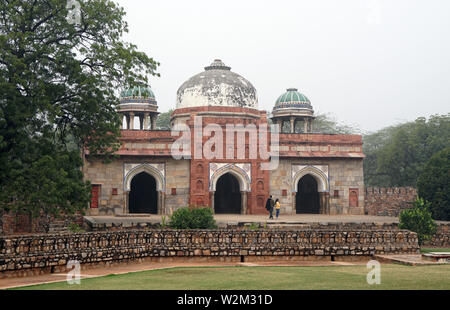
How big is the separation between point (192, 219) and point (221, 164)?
8.13m

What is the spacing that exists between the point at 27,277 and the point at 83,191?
4.18 m

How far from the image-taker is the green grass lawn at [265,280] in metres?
8.54

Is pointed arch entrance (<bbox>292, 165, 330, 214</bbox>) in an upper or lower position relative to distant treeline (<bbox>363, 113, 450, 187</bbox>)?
lower

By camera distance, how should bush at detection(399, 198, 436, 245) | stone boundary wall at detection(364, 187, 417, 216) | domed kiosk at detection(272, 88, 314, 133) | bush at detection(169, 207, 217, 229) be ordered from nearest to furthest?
1. bush at detection(169, 207, 217, 229)
2. bush at detection(399, 198, 436, 245)
3. stone boundary wall at detection(364, 187, 417, 216)
4. domed kiosk at detection(272, 88, 314, 133)

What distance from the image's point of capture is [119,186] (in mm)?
24109

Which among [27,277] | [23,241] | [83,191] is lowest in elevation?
[27,277]

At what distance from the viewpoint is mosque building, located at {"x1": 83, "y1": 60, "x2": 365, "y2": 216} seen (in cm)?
2428

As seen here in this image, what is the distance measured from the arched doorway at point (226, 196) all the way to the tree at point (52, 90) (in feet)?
35.9

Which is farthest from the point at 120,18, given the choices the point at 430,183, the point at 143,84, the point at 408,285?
the point at 430,183

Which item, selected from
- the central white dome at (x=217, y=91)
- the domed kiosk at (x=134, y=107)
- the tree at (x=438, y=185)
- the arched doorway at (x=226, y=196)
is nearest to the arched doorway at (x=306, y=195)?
the arched doorway at (x=226, y=196)

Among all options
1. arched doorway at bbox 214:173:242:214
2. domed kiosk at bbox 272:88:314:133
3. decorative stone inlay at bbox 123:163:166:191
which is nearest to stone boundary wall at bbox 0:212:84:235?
decorative stone inlay at bbox 123:163:166:191

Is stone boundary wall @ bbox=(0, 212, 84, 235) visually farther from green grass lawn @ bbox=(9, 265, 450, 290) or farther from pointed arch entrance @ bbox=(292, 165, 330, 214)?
pointed arch entrance @ bbox=(292, 165, 330, 214)

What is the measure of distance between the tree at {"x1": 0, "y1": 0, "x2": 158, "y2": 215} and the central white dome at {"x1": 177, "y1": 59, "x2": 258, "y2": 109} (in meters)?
10.8
